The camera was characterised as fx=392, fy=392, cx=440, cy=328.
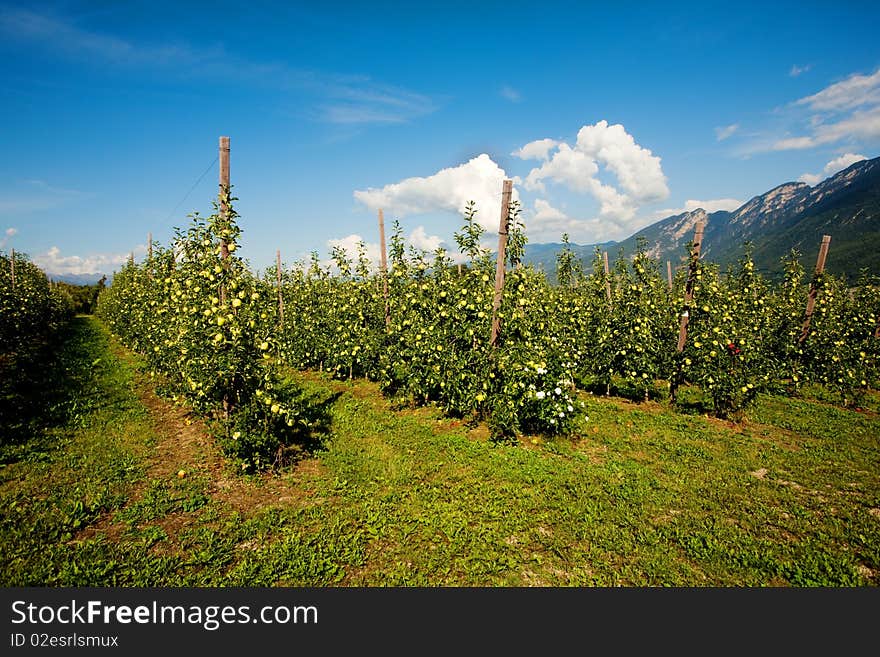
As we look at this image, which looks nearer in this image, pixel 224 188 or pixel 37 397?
pixel 224 188

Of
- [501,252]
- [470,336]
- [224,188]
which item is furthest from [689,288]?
[224,188]

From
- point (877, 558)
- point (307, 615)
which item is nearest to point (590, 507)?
point (877, 558)

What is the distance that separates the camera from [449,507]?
5.33m

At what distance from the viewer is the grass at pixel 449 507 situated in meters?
4.15

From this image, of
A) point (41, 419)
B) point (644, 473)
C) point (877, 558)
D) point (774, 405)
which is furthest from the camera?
point (774, 405)

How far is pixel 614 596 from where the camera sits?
385 cm

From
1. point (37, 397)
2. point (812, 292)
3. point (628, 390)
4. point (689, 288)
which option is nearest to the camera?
point (37, 397)

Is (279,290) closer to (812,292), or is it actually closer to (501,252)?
(501,252)

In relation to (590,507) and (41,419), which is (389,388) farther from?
(41,419)

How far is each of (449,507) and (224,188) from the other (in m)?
5.71

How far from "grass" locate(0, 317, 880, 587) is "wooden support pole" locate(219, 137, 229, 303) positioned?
10.2 feet

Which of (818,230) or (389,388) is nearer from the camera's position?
(389,388)

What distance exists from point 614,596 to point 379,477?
3543mm

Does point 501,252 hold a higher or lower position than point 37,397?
higher
